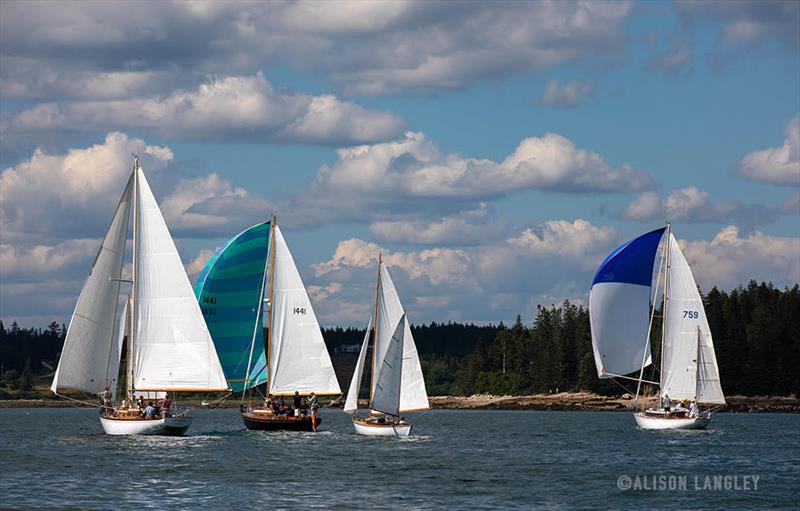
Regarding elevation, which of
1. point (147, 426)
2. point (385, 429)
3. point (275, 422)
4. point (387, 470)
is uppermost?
point (275, 422)

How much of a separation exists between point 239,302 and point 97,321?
43.9 feet

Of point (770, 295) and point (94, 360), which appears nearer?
point (94, 360)

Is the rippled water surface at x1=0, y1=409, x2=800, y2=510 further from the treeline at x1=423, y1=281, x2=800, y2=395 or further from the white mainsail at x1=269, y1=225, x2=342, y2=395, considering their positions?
the treeline at x1=423, y1=281, x2=800, y2=395

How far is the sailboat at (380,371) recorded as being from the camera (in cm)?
7244

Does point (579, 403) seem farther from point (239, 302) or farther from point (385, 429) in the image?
point (239, 302)

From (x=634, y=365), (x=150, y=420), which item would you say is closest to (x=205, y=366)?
(x=150, y=420)

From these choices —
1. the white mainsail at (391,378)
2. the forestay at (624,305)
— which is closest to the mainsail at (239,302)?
the white mainsail at (391,378)

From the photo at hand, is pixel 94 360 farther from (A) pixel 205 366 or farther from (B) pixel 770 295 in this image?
(B) pixel 770 295

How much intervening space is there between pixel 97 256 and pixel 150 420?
9.13 m

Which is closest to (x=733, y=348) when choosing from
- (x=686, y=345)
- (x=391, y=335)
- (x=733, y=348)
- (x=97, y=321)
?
(x=733, y=348)

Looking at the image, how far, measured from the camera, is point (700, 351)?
294 ft

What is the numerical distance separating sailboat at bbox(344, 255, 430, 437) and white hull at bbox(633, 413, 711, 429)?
21052 millimetres

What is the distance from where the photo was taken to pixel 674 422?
88062 mm

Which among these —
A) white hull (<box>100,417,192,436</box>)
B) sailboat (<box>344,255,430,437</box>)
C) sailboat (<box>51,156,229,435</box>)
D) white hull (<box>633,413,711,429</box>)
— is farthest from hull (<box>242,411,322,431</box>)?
white hull (<box>633,413,711,429</box>)
